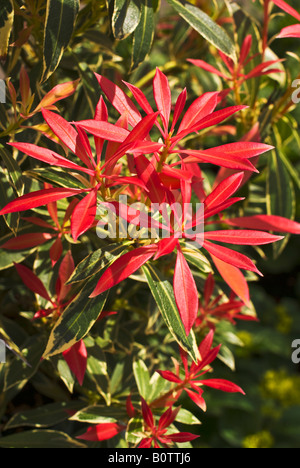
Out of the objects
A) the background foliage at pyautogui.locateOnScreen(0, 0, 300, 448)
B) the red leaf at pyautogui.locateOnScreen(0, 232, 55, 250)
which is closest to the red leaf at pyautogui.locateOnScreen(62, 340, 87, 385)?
the background foliage at pyautogui.locateOnScreen(0, 0, 300, 448)

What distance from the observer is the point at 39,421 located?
0.91m

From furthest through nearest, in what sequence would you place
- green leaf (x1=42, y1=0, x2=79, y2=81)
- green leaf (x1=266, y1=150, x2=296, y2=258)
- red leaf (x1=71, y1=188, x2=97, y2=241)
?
1. green leaf (x1=266, y1=150, x2=296, y2=258)
2. green leaf (x1=42, y1=0, x2=79, y2=81)
3. red leaf (x1=71, y1=188, x2=97, y2=241)

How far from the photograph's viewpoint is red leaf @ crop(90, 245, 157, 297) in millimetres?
598

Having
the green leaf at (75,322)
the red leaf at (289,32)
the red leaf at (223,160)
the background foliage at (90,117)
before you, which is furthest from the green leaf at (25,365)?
the red leaf at (289,32)

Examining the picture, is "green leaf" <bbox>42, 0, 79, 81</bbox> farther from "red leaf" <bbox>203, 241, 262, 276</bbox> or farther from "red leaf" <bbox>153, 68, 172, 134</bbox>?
"red leaf" <bbox>203, 241, 262, 276</bbox>

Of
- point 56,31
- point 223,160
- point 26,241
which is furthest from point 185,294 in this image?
point 56,31

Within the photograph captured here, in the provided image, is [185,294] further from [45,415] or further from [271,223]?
[45,415]

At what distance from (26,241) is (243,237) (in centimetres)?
32

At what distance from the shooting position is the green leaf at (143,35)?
758 mm

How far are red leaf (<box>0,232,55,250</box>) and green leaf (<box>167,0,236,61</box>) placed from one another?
0.37 meters

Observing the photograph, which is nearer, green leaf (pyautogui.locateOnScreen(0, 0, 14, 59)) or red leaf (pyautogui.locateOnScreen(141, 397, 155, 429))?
green leaf (pyautogui.locateOnScreen(0, 0, 14, 59))

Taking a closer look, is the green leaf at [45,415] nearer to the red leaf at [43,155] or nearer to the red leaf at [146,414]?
the red leaf at [146,414]
